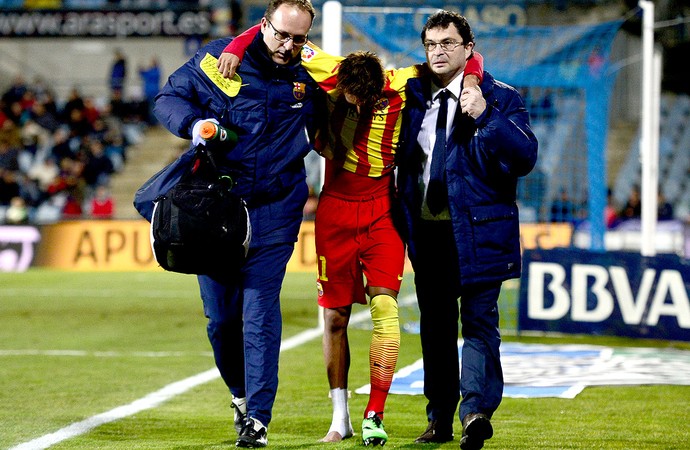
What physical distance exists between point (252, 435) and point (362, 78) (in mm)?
1782

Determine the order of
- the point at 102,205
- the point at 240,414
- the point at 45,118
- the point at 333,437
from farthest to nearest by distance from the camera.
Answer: the point at 45,118
the point at 102,205
the point at 240,414
the point at 333,437

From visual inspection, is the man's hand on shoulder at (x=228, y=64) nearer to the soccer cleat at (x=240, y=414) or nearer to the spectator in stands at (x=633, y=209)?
the soccer cleat at (x=240, y=414)

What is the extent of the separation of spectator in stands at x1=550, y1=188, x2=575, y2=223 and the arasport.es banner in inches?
480

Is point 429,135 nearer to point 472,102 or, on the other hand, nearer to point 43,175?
point 472,102

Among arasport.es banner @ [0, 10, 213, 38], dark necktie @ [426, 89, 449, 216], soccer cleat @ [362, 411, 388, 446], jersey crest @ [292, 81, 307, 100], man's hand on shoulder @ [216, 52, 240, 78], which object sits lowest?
soccer cleat @ [362, 411, 388, 446]

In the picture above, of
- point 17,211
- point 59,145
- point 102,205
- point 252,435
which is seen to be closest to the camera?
point 252,435

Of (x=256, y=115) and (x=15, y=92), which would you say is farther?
(x=15, y=92)

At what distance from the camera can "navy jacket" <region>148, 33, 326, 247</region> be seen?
5.88 metres

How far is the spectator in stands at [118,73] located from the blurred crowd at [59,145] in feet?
0.55

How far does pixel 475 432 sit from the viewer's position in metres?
5.45

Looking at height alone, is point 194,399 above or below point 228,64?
below

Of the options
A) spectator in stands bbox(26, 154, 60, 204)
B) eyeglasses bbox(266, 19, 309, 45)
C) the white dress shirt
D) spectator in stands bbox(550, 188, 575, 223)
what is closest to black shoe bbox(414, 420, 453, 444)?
the white dress shirt

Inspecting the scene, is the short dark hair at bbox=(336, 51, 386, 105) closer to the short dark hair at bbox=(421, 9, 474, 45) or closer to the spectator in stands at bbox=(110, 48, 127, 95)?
the short dark hair at bbox=(421, 9, 474, 45)

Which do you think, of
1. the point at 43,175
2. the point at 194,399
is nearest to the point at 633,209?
the point at 43,175
